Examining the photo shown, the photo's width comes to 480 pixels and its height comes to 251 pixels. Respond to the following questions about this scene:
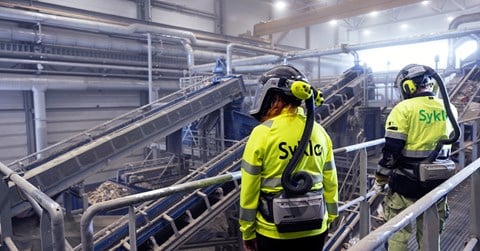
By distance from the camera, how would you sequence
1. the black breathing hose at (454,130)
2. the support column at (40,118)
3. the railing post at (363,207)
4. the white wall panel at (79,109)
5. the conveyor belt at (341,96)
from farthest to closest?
the white wall panel at (79,109), the support column at (40,118), the conveyor belt at (341,96), the railing post at (363,207), the black breathing hose at (454,130)

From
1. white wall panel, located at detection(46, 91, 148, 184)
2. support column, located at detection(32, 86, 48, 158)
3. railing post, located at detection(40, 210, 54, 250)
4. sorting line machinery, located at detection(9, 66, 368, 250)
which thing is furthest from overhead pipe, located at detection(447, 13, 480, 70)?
support column, located at detection(32, 86, 48, 158)

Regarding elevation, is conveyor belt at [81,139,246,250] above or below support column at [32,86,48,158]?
below

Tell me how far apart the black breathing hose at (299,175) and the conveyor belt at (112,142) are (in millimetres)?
3662

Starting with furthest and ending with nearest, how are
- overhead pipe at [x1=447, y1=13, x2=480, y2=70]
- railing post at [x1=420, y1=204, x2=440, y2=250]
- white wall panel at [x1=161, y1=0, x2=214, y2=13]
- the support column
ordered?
1. white wall panel at [x1=161, y1=0, x2=214, y2=13]
2. the support column
3. overhead pipe at [x1=447, y1=13, x2=480, y2=70]
4. railing post at [x1=420, y1=204, x2=440, y2=250]

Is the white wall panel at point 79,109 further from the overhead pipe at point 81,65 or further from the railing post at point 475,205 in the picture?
the railing post at point 475,205

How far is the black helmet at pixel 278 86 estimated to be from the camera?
1.48 meters

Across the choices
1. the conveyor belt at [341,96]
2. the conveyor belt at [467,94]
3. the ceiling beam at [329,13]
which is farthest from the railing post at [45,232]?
the ceiling beam at [329,13]

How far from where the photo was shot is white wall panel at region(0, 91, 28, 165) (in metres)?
8.70

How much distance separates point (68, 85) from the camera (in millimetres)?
8984

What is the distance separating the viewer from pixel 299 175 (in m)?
1.46

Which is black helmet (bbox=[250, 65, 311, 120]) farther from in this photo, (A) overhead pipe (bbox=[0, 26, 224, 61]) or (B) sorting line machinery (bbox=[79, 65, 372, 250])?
(A) overhead pipe (bbox=[0, 26, 224, 61])

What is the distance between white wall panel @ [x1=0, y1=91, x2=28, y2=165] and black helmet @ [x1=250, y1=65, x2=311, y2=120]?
941 cm

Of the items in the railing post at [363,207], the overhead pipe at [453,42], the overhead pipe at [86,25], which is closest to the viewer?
the railing post at [363,207]

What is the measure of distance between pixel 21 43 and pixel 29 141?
2623 mm
